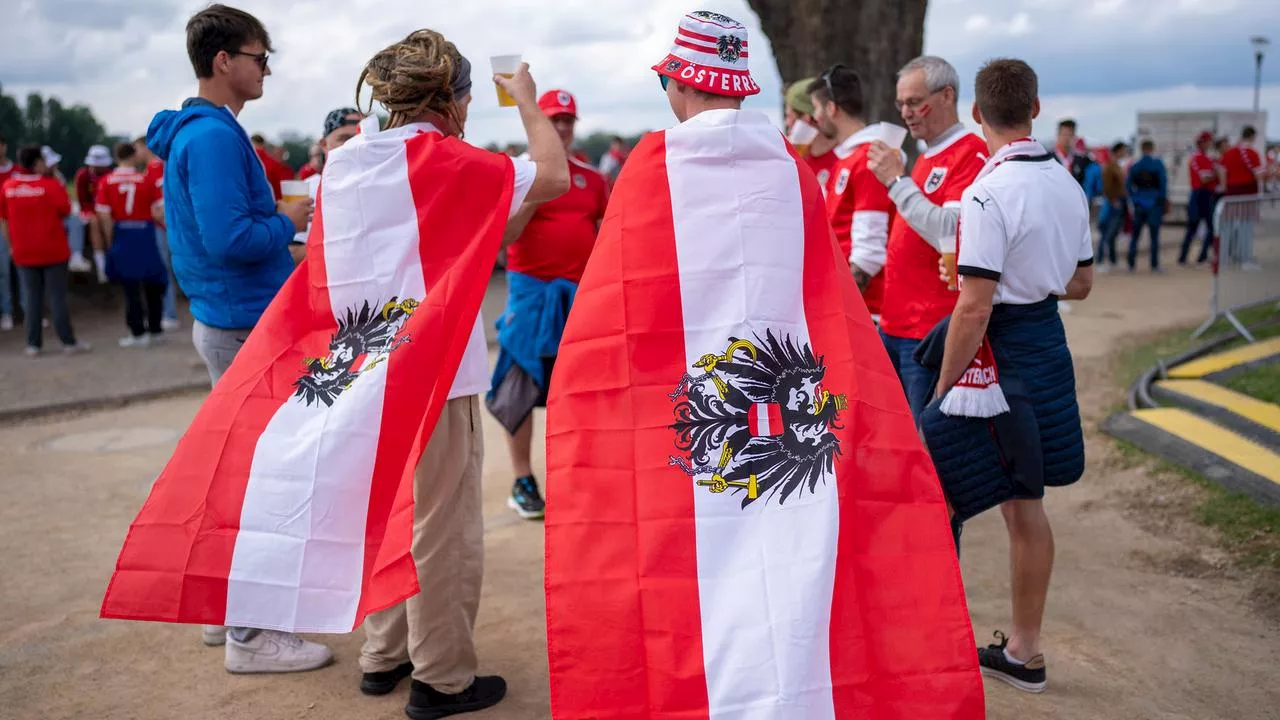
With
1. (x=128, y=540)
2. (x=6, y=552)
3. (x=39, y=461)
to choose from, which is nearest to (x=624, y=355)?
(x=128, y=540)

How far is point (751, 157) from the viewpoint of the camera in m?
2.89

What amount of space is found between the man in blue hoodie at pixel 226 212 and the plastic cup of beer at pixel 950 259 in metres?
2.39

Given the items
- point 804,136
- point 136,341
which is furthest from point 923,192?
point 136,341

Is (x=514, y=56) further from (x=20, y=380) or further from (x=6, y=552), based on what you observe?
(x=20, y=380)

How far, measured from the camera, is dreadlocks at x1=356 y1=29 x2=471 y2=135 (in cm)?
316

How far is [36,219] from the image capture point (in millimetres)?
10180

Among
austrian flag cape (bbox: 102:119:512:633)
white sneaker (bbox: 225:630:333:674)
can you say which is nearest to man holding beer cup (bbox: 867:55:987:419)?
austrian flag cape (bbox: 102:119:512:633)

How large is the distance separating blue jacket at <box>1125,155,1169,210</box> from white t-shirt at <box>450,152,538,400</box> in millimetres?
14416

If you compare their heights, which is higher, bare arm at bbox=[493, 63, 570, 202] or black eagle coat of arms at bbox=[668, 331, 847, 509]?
bare arm at bbox=[493, 63, 570, 202]

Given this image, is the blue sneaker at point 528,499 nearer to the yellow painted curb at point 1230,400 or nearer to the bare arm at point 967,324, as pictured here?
the bare arm at point 967,324

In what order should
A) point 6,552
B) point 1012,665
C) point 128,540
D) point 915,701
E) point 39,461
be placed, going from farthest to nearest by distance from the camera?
point 39,461
point 6,552
point 1012,665
point 128,540
point 915,701

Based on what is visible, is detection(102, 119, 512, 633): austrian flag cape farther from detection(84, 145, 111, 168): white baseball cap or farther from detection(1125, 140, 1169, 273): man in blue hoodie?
detection(1125, 140, 1169, 273): man in blue hoodie

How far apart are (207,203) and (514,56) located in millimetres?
1212

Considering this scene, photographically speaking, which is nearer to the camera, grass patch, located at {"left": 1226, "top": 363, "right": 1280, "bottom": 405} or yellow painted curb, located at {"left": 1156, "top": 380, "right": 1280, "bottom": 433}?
yellow painted curb, located at {"left": 1156, "top": 380, "right": 1280, "bottom": 433}
